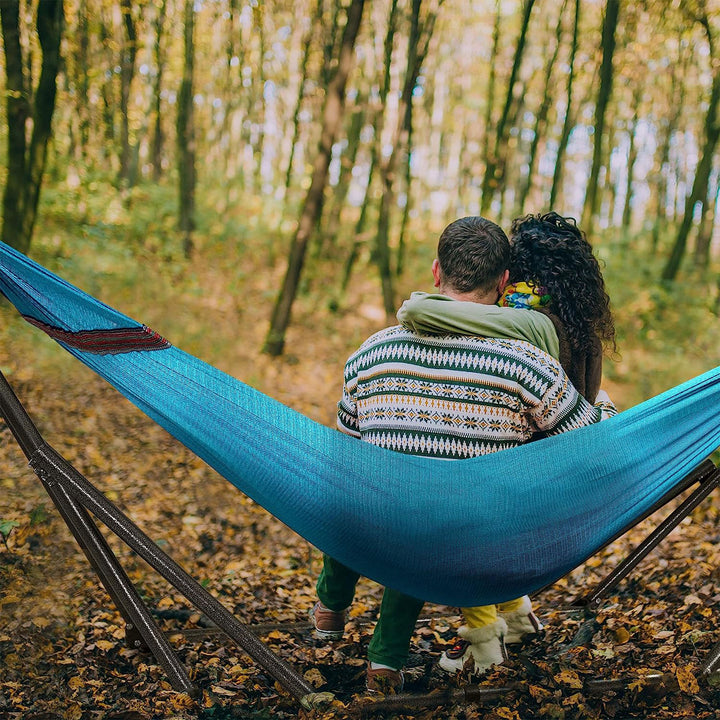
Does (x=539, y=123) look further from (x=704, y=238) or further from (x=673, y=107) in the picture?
(x=673, y=107)

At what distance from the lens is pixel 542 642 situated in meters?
2.86

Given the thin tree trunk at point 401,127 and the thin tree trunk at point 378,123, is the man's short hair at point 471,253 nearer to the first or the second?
the thin tree trunk at point 401,127

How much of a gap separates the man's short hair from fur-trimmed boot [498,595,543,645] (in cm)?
141

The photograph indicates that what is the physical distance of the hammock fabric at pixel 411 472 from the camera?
80.4 inches

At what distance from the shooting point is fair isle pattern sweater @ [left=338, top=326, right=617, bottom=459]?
2.00 m

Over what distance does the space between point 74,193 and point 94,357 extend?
29.5 ft

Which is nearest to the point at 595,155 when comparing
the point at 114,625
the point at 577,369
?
the point at 577,369

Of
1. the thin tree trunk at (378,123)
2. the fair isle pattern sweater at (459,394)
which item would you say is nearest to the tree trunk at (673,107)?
the thin tree trunk at (378,123)

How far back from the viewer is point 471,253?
2.04 meters

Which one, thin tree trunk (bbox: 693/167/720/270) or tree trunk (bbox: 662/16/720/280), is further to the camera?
thin tree trunk (bbox: 693/167/720/270)

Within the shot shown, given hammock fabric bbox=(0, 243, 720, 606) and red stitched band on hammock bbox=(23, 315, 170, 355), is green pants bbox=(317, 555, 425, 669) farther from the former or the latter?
red stitched band on hammock bbox=(23, 315, 170, 355)

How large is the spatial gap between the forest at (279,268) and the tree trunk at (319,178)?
0.03 m

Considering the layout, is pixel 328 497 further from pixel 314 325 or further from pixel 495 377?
pixel 314 325

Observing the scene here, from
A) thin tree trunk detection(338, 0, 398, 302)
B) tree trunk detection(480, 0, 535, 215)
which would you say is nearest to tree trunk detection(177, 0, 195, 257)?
thin tree trunk detection(338, 0, 398, 302)
